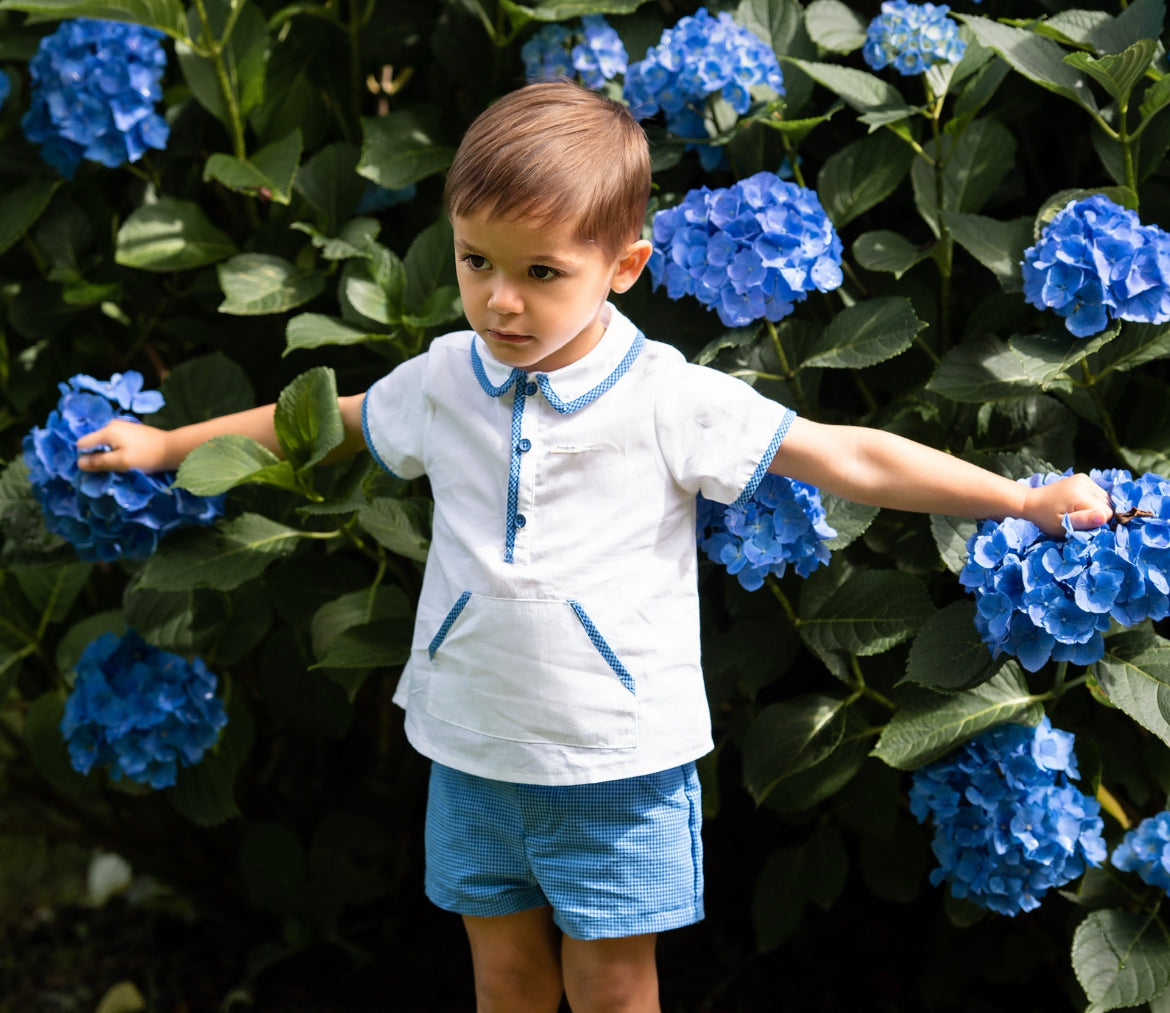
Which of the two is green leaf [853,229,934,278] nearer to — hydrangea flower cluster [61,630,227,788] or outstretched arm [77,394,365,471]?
outstretched arm [77,394,365,471]

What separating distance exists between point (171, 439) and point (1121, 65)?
4.30ft

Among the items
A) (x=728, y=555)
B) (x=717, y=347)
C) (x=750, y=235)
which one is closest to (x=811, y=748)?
(x=728, y=555)

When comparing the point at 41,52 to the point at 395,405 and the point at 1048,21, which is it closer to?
the point at 395,405

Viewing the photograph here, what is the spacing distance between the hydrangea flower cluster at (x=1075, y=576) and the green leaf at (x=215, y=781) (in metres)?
1.20

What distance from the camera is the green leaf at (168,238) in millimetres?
2078

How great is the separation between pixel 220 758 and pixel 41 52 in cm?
117

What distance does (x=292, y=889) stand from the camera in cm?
244

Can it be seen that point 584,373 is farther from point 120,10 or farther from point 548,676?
point 120,10

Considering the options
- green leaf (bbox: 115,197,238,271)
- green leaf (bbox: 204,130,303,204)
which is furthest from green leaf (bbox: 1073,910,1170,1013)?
green leaf (bbox: 115,197,238,271)

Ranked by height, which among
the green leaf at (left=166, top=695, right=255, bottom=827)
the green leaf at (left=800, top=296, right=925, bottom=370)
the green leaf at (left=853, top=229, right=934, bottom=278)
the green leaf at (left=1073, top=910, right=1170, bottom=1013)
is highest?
the green leaf at (left=853, top=229, right=934, bottom=278)

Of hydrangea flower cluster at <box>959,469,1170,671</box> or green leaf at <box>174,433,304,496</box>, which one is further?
green leaf at <box>174,433,304,496</box>

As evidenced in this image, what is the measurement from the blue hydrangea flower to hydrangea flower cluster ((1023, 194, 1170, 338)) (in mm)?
657

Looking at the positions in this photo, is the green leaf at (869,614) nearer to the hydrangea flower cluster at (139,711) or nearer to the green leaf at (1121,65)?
the green leaf at (1121,65)

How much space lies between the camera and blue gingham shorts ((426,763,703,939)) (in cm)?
151
